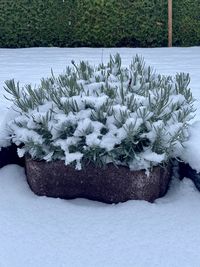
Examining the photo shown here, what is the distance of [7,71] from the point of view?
8.10m

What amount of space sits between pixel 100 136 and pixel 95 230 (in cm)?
57

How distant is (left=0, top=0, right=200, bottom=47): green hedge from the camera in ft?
31.3

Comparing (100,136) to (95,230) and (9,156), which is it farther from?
(9,156)

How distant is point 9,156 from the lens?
14.1 ft

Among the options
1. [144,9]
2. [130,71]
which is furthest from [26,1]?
[130,71]

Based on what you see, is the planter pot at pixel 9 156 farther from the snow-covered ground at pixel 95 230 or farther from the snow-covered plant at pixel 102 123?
the snow-covered plant at pixel 102 123

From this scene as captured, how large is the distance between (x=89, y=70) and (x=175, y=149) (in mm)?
846

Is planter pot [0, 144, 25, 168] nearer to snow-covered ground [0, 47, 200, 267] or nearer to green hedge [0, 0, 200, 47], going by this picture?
snow-covered ground [0, 47, 200, 267]

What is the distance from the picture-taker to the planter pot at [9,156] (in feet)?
14.0

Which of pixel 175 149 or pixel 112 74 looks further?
pixel 112 74

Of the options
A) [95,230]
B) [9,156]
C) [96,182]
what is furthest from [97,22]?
[95,230]

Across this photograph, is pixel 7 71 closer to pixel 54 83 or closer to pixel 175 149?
pixel 54 83

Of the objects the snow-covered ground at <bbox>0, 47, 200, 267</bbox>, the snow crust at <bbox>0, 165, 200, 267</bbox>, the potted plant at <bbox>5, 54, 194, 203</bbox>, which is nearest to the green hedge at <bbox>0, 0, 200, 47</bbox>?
the snow-covered ground at <bbox>0, 47, 200, 267</bbox>

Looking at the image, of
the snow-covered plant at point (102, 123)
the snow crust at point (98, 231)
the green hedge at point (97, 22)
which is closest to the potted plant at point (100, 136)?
the snow-covered plant at point (102, 123)
